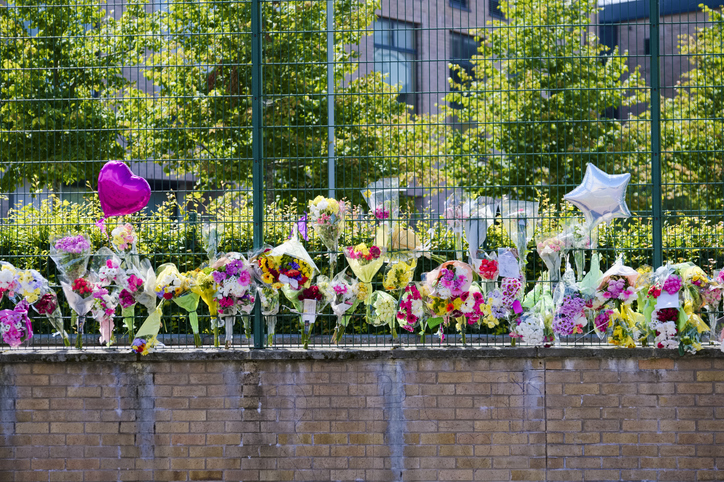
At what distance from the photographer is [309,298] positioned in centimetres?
520

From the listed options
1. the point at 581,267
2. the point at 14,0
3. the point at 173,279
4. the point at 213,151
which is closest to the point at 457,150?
the point at 581,267

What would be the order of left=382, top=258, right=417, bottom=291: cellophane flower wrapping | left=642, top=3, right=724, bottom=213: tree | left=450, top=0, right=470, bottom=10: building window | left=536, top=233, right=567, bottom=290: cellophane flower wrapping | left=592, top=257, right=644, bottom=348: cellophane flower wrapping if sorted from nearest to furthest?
left=592, top=257, right=644, bottom=348: cellophane flower wrapping < left=382, top=258, right=417, bottom=291: cellophane flower wrapping < left=536, top=233, right=567, bottom=290: cellophane flower wrapping < left=642, top=3, right=724, bottom=213: tree < left=450, top=0, right=470, bottom=10: building window

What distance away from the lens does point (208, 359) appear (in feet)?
16.8

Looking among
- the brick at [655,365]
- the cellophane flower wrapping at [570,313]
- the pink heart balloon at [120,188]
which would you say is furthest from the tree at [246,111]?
the brick at [655,365]

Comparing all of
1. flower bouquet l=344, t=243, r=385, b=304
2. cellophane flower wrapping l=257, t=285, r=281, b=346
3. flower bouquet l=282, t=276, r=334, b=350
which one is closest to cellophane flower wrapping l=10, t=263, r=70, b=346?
cellophane flower wrapping l=257, t=285, r=281, b=346

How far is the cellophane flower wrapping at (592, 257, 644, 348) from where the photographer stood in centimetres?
509

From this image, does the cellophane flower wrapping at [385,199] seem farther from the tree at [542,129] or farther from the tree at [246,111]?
the tree at [542,129]

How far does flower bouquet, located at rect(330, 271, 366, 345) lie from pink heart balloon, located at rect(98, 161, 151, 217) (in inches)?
64.2

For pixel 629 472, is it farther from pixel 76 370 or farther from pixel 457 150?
pixel 76 370

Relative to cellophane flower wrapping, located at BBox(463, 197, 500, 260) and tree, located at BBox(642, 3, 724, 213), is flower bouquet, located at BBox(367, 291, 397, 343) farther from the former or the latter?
tree, located at BBox(642, 3, 724, 213)

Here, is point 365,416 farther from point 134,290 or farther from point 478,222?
point 134,290

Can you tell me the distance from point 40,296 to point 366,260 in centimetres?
245

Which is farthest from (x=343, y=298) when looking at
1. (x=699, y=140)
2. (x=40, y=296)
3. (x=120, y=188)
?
(x=699, y=140)

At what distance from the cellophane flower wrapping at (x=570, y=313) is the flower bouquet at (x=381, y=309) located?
1.17 meters
